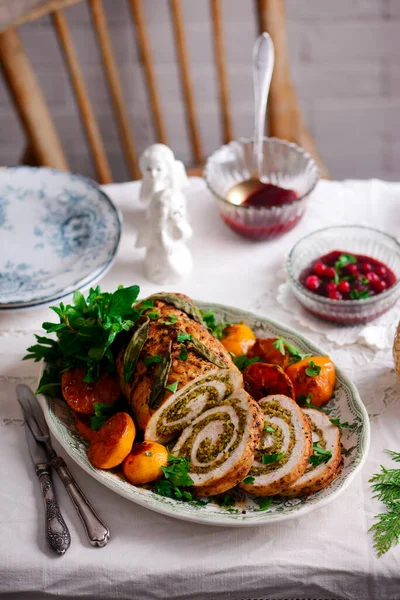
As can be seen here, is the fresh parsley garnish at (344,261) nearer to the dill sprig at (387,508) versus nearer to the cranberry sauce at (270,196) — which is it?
the cranberry sauce at (270,196)

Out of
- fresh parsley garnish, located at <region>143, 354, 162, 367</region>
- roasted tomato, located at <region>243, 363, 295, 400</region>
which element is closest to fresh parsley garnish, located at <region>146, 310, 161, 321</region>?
fresh parsley garnish, located at <region>143, 354, 162, 367</region>

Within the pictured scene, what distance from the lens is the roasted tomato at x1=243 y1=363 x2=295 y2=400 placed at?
4.58ft

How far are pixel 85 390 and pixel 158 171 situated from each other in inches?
28.1

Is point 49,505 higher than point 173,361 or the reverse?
the reverse

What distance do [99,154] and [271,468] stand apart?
168 cm

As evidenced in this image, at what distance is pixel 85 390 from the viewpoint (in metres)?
1.42

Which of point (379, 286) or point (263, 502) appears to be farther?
point (379, 286)

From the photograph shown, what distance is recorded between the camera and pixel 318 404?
4.68 feet

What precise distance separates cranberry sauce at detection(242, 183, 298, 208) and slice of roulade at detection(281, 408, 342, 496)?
28.5 inches

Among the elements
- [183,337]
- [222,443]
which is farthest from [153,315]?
[222,443]

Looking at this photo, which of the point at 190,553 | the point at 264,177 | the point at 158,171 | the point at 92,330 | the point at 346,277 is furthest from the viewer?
the point at 264,177

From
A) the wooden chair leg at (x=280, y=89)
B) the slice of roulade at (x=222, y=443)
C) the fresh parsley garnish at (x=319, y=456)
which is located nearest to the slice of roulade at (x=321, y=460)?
the fresh parsley garnish at (x=319, y=456)

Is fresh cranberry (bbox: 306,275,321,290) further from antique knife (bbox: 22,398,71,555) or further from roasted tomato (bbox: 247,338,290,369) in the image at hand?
antique knife (bbox: 22,398,71,555)

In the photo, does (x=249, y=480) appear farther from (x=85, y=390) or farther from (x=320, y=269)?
(x=320, y=269)
